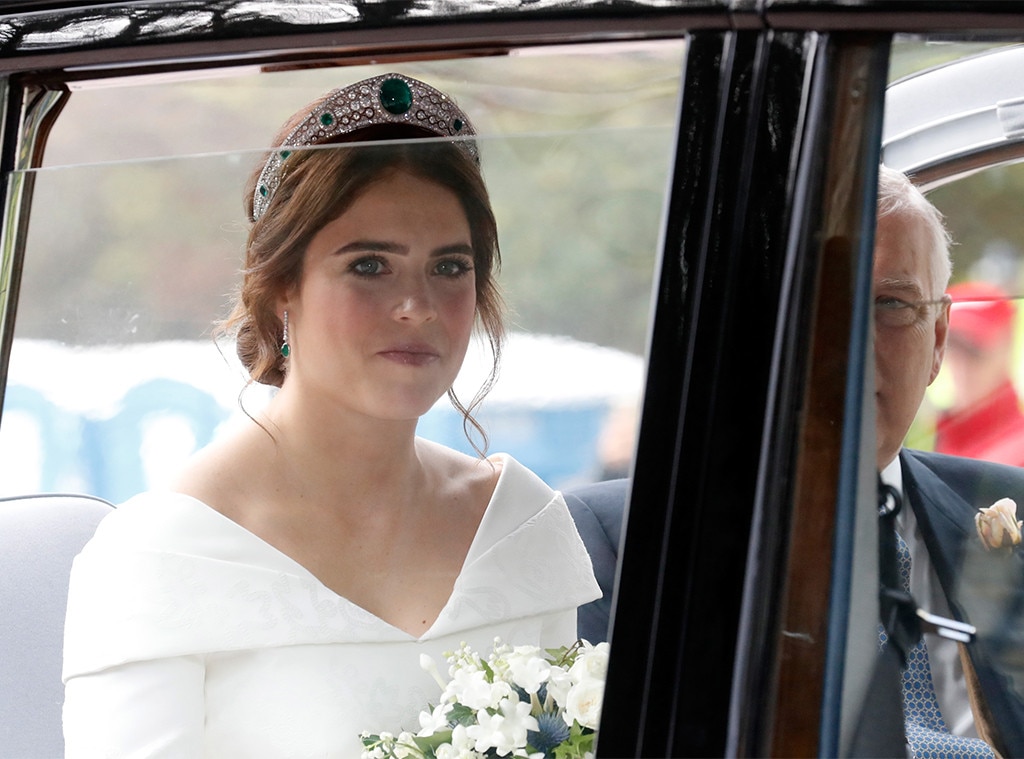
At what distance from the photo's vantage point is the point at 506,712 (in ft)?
4.76

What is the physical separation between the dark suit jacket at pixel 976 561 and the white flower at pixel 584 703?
0.55 feet

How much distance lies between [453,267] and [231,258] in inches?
12.7

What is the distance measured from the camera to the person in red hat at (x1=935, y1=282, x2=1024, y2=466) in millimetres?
1198

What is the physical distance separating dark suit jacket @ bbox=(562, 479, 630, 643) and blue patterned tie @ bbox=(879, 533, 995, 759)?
304 millimetres

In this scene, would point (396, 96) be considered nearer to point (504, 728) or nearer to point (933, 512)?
point (933, 512)

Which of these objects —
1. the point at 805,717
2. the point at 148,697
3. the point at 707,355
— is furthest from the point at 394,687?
the point at 707,355

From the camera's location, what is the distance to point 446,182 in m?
1.25

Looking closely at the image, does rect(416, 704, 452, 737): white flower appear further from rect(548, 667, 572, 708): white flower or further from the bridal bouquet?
rect(548, 667, 572, 708): white flower

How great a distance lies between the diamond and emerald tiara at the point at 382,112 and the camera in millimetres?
1148

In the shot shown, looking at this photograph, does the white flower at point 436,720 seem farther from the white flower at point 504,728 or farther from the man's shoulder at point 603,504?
the man's shoulder at point 603,504

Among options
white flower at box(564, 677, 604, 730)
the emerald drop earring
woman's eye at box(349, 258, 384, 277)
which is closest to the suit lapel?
white flower at box(564, 677, 604, 730)

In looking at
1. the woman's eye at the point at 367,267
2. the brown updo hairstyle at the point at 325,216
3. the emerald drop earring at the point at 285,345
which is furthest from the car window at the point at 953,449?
the emerald drop earring at the point at 285,345

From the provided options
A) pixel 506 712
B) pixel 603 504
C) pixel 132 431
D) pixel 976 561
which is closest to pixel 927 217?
pixel 976 561

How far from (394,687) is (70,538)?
0.79 meters
